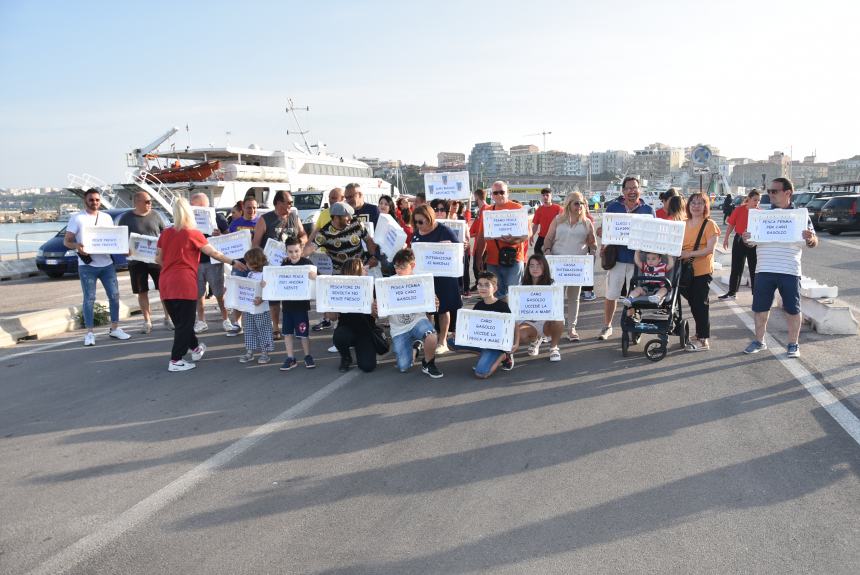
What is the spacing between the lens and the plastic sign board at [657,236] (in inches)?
289

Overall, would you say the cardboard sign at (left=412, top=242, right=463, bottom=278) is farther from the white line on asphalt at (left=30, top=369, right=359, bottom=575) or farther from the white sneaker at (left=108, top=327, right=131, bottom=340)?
the white sneaker at (left=108, top=327, right=131, bottom=340)

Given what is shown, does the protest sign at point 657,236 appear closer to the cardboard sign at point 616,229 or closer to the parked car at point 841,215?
the cardboard sign at point 616,229

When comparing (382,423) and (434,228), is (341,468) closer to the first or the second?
(382,423)

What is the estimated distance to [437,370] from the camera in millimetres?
6836

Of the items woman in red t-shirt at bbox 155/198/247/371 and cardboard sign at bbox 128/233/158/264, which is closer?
woman in red t-shirt at bbox 155/198/247/371

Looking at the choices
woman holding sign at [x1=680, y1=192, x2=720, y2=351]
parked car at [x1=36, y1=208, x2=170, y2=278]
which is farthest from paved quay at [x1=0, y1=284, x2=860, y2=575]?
parked car at [x1=36, y1=208, x2=170, y2=278]

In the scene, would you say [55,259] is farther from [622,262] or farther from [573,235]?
[622,262]

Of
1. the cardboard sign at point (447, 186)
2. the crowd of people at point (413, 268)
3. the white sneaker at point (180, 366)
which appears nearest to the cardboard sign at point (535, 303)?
the crowd of people at point (413, 268)

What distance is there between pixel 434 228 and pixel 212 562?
495 centimetres

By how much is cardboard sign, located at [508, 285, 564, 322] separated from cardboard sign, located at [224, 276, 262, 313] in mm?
3079

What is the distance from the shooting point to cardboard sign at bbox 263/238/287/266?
314 inches

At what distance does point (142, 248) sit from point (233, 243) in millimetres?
1571

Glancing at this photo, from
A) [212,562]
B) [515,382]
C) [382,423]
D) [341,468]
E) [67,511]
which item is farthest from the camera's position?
[515,382]

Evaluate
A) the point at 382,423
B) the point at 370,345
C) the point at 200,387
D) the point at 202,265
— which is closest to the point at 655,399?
the point at 382,423
